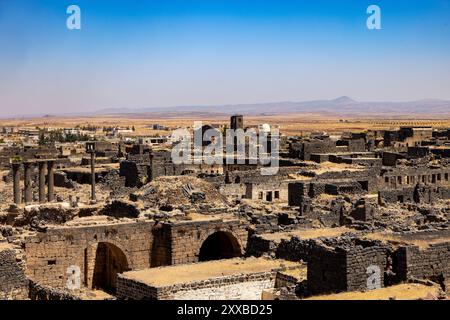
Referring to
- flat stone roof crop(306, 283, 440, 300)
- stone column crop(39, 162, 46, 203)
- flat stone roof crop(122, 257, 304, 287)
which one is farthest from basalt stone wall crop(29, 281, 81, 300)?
stone column crop(39, 162, 46, 203)

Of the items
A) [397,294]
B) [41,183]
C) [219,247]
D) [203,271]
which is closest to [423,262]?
[397,294]

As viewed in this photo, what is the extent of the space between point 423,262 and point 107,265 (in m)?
11.1

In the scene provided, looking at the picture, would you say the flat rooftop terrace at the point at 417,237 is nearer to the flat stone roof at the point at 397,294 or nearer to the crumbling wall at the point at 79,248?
the flat stone roof at the point at 397,294

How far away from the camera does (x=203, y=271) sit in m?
21.1

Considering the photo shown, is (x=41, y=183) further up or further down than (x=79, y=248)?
further up

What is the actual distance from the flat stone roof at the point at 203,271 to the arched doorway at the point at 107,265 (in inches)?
129

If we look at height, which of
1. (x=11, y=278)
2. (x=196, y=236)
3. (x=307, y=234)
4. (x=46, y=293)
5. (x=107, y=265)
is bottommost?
(x=107, y=265)

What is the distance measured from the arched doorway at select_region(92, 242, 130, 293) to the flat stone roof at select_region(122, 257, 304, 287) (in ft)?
10.7

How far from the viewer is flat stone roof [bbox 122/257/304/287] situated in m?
19.9

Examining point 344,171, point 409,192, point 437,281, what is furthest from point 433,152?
point 437,281

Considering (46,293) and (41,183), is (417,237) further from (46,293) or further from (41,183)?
(41,183)

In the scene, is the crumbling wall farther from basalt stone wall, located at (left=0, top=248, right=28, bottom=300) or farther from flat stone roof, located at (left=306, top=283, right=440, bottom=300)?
flat stone roof, located at (left=306, top=283, right=440, bottom=300)

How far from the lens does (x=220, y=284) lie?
19.8 metres

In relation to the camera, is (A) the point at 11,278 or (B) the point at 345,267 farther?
(A) the point at 11,278
